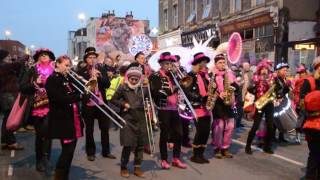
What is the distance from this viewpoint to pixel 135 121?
24.8 feet

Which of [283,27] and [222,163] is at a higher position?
[283,27]

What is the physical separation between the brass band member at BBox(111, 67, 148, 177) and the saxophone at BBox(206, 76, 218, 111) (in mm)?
1382

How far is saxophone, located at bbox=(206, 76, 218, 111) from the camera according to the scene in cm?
855

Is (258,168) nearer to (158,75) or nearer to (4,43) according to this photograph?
(158,75)

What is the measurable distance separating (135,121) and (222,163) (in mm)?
1926

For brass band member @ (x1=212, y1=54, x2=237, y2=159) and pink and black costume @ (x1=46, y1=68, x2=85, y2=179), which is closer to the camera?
pink and black costume @ (x1=46, y1=68, x2=85, y2=179)

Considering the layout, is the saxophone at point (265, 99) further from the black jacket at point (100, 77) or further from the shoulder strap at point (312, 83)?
the black jacket at point (100, 77)

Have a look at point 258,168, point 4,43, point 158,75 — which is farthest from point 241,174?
point 4,43

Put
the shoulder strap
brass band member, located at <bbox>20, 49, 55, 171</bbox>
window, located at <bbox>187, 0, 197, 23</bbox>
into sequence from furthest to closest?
window, located at <bbox>187, 0, 197, 23</bbox> < brass band member, located at <bbox>20, 49, 55, 171</bbox> < the shoulder strap

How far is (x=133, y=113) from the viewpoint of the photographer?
7.58m

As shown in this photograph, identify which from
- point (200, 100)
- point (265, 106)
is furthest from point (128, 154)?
point (265, 106)

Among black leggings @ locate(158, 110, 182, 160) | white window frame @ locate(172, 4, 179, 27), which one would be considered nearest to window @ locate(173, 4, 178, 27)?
white window frame @ locate(172, 4, 179, 27)

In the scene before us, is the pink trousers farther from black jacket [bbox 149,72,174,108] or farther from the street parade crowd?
black jacket [bbox 149,72,174,108]

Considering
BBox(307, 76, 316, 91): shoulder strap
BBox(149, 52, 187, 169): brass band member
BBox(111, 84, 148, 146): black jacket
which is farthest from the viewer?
BBox(149, 52, 187, 169): brass band member
